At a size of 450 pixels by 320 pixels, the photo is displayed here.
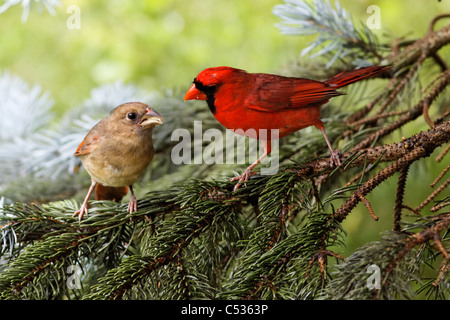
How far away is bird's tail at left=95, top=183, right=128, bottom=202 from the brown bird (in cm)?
17

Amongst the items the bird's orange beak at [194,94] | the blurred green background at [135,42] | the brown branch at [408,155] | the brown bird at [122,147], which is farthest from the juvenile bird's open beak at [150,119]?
the blurred green background at [135,42]

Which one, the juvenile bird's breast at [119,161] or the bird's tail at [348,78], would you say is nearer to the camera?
the bird's tail at [348,78]

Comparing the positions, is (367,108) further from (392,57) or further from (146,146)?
(146,146)

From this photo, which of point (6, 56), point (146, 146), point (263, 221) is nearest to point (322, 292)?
point (263, 221)

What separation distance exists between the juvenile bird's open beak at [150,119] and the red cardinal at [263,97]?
0.68 ft

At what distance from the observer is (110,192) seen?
1.76 meters

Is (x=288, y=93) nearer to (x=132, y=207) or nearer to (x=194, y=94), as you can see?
(x=194, y=94)

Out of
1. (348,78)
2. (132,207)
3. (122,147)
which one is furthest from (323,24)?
(132,207)

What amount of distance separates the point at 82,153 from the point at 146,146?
0.22 metres

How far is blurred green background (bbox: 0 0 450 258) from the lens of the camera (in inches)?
161

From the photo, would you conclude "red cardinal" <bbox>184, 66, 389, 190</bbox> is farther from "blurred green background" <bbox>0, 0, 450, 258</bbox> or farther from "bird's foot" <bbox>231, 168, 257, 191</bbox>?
"blurred green background" <bbox>0, 0, 450, 258</bbox>

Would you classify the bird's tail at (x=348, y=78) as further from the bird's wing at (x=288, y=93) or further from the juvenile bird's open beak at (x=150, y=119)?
the juvenile bird's open beak at (x=150, y=119)

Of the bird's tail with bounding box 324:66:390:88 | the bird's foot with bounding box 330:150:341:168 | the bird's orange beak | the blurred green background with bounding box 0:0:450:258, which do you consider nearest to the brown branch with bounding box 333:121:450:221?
the bird's foot with bounding box 330:150:341:168

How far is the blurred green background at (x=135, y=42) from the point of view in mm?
4098
